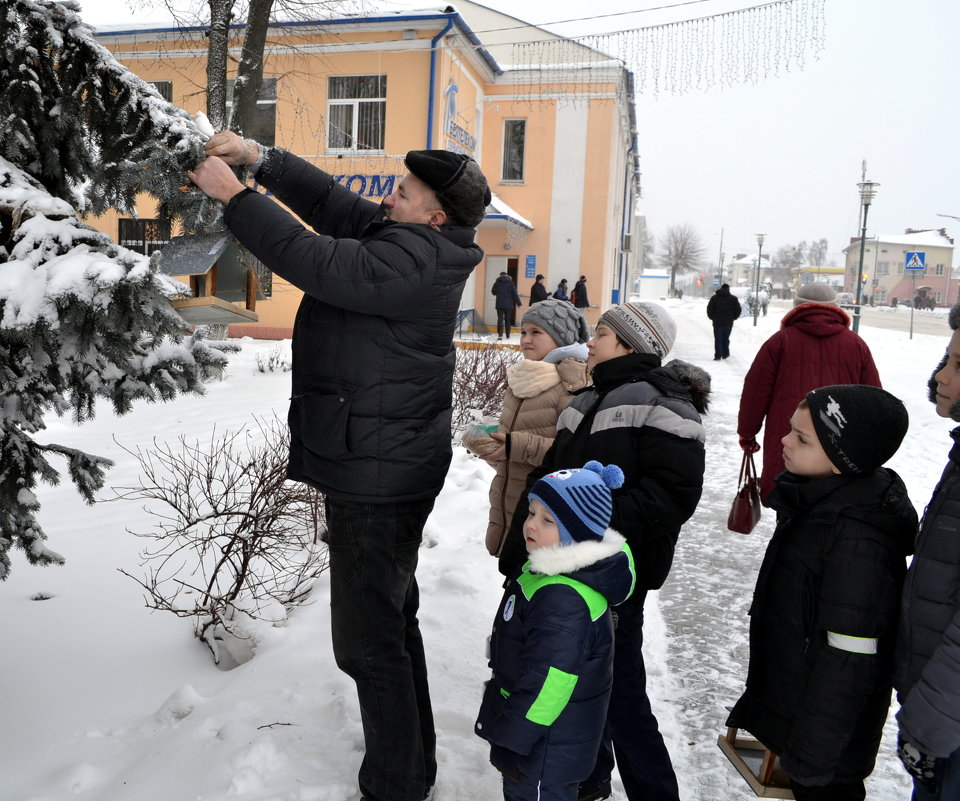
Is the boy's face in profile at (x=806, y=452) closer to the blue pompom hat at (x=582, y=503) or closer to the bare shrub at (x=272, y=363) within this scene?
the blue pompom hat at (x=582, y=503)

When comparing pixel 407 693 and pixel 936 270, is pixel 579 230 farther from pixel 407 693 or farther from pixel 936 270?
pixel 936 270

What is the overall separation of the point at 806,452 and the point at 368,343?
1318 millimetres

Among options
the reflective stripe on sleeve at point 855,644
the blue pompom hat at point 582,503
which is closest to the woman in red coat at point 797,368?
the reflective stripe on sleeve at point 855,644

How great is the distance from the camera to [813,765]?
2062 millimetres

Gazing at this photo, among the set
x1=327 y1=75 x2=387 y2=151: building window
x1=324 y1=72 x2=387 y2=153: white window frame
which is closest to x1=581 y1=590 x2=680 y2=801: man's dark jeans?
x1=324 y1=72 x2=387 y2=153: white window frame

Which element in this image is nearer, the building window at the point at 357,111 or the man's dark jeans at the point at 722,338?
the man's dark jeans at the point at 722,338

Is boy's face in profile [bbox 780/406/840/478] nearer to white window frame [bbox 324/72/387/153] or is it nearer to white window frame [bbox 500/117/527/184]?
white window frame [bbox 324/72/387/153]

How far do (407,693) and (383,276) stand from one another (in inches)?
49.7

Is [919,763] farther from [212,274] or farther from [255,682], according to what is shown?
[212,274]

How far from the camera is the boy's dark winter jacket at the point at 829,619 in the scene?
2.04 metres

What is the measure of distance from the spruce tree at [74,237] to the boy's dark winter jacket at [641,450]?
119 cm

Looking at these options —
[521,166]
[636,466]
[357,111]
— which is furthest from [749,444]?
[521,166]

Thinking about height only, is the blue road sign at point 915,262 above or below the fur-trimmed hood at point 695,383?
above

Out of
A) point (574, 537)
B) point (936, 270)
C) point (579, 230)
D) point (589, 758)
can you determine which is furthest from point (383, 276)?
point (936, 270)
